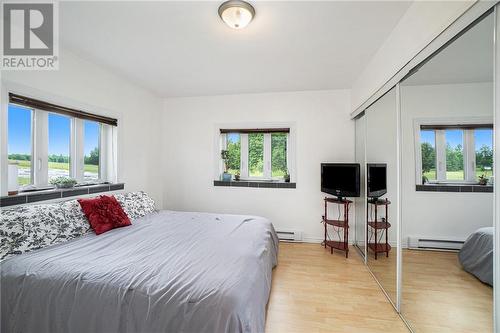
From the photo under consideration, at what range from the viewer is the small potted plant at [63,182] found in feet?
7.66

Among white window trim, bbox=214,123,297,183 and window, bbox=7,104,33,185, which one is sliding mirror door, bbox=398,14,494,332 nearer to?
white window trim, bbox=214,123,297,183

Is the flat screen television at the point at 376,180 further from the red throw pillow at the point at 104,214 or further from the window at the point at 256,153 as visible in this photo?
the red throw pillow at the point at 104,214

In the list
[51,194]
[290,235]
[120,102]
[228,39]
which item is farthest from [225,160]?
[51,194]

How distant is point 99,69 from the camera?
2752 millimetres

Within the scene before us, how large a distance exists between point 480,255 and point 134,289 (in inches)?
76.8

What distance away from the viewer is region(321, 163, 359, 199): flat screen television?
3.05 m

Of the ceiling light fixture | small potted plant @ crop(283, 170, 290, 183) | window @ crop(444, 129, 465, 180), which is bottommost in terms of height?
small potted plant @ crop(283, 170, 290, 183)

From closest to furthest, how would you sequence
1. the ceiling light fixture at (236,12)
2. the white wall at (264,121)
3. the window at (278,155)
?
1. the ceiling light fixture at (236,12)
2. the white wall at (264,121)
3. the window at (278,155)

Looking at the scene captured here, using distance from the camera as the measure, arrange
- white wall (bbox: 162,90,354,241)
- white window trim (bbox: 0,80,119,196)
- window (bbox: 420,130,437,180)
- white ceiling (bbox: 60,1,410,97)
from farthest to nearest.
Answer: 1. white wall (bbox: 162,90,354,241)
2. white window trim (bbox: 0,80,119,196)
3. white ceiling (bbox: 60,1,410,97)
4. window (bbox: 420,130,437,180)

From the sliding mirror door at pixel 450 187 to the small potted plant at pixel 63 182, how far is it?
3428mm

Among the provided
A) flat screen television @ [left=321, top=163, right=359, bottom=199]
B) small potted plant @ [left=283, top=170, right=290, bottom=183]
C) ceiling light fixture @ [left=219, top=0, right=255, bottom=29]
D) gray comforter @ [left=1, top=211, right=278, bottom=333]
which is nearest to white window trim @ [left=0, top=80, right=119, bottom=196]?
gray comforter @ [left=1, top=211, right=278, bottom=333]

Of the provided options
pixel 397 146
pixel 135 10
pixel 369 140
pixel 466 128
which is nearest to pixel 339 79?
pixel 369 140

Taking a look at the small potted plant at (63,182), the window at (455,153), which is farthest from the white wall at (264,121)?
the window at (455,153)

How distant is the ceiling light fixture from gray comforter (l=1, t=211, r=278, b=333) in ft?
6.29
